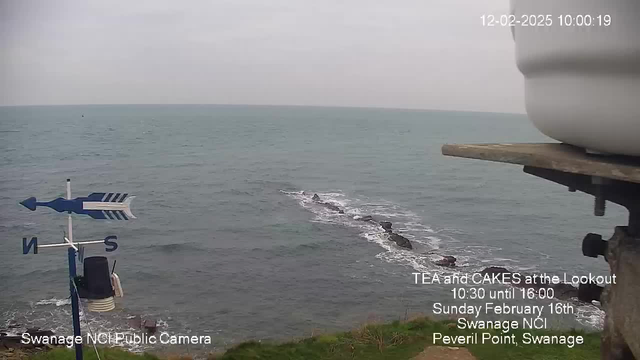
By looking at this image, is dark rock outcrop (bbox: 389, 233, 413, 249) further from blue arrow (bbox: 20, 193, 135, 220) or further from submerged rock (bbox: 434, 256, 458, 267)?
blue arrow (bbox: 20, 193, 135, 220)

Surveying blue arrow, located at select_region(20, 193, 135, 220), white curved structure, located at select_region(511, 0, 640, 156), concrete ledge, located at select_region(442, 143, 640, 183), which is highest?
white curved structure, located at select_region(511, 0, 640, 156)

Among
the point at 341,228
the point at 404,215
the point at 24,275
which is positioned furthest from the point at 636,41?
the point at 404,215

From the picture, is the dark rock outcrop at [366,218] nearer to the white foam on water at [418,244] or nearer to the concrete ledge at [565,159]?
the white foam on water at [418,244]

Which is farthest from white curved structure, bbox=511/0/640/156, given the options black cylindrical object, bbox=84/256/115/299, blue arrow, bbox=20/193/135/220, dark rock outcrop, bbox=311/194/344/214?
dark rock outcrop, bbox=311/194/344/214

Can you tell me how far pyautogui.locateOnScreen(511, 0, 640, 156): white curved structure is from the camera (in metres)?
2.06

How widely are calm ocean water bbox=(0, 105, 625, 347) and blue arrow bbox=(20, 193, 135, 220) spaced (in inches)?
463

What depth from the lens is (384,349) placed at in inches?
308

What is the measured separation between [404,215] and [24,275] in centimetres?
2099

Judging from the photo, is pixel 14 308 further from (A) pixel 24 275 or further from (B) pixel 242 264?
(B) pixel 242 264

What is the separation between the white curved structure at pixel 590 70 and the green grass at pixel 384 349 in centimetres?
561

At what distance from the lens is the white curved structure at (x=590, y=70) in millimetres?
2057

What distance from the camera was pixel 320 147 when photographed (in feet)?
268

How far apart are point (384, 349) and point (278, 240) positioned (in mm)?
20106

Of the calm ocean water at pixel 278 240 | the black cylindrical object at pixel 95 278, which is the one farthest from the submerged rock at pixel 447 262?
the black cylindrical object at pixel 95 278
